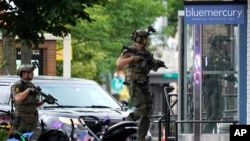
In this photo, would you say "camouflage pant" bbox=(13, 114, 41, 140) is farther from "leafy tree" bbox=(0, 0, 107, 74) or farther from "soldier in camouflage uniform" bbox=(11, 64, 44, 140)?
"leafy tree" bbox=(0, 0, 107, 74)

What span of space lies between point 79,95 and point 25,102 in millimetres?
2731

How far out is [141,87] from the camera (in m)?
11.7

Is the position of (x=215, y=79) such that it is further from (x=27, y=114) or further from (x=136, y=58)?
(x=136, y=58)

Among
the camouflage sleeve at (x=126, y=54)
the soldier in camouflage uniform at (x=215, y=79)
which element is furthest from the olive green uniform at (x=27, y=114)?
the soldier in camouflage uniform at (x=215, y=79)

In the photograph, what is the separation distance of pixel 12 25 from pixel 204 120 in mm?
3972

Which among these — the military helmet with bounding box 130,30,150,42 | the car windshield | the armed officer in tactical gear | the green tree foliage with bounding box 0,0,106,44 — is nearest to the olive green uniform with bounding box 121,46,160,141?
the armed officer in tactical gear

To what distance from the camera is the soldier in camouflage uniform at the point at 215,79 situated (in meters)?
15.7

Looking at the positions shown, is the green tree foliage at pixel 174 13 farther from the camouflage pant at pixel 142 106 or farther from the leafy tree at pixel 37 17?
the camouflage pant at pixel 142 106

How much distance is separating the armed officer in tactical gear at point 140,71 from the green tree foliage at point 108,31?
15.8m

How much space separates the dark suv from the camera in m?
14.8

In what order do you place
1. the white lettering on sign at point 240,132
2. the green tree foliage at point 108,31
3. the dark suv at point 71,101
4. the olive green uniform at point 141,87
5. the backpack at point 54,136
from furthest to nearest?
the green tree foliage at point 108,31 < the dark suv at point 71,101 < the backpack at point 54,136 < the olive green uniform at point 141,87 < the white lettering on sign at point 240,132

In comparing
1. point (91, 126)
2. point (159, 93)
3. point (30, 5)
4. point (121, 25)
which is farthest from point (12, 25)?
point (159, 93)

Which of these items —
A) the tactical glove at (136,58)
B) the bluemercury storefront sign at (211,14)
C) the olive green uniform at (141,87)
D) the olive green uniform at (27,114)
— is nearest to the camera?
the tactical glove at (136,58)

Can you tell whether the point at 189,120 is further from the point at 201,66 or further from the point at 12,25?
the point at 12,25
